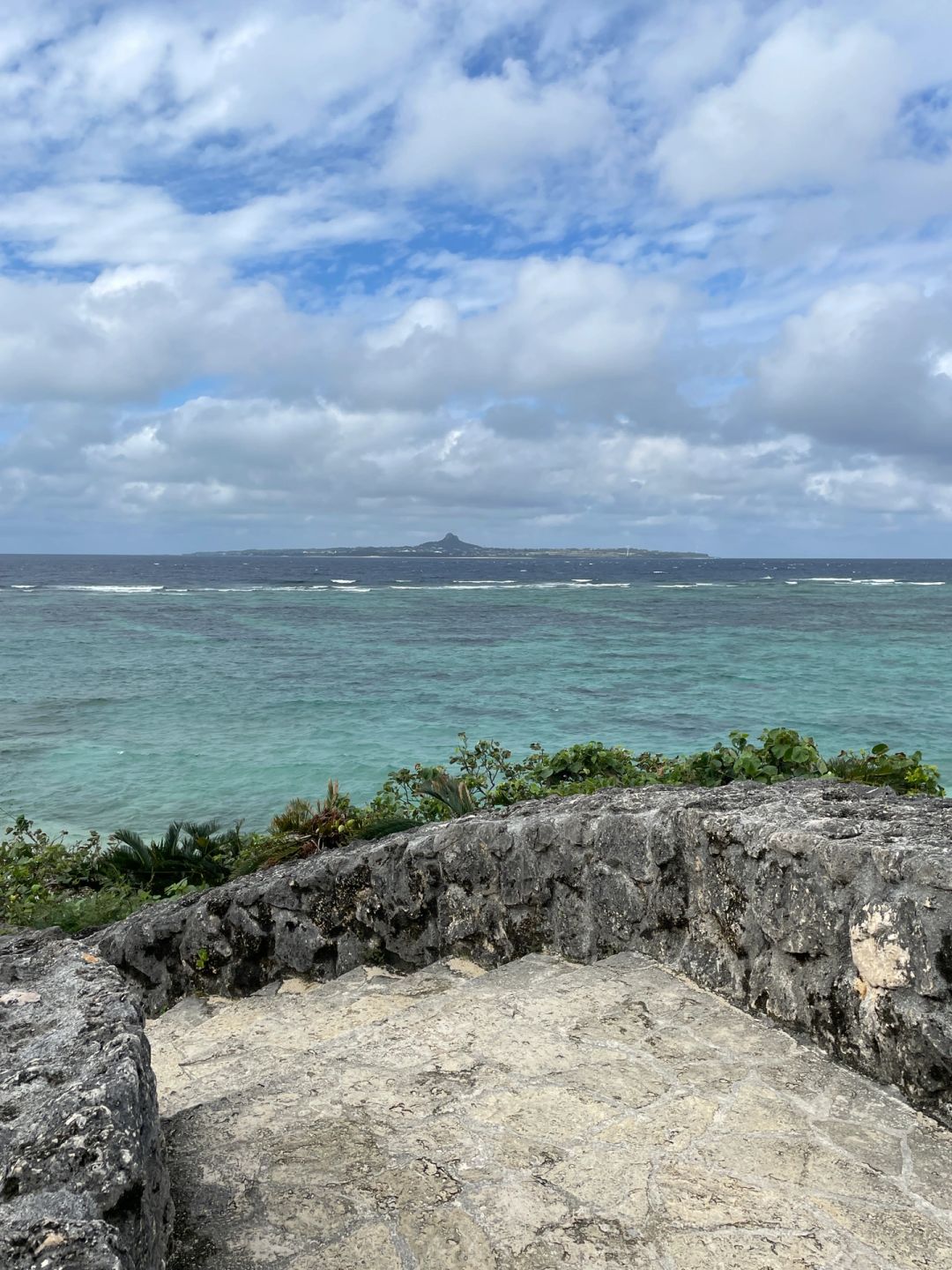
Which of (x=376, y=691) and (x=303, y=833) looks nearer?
(x=303, y=833)

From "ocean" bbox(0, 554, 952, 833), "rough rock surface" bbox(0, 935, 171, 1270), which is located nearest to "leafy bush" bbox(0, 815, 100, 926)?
"ocean" bbox(0, 554, 952, 833)

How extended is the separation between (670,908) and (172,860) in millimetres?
6720

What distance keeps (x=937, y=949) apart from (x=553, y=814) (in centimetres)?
249

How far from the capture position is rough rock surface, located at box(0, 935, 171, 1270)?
198 cm

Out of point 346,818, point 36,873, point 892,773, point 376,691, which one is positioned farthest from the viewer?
point 376,691

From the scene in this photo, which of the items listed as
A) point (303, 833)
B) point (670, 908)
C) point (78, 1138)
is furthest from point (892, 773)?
point (78, 1138)

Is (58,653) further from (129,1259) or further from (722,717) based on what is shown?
(129,1259)

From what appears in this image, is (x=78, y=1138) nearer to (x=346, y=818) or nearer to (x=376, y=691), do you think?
(x=346, y=818)

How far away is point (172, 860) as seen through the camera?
987 cm

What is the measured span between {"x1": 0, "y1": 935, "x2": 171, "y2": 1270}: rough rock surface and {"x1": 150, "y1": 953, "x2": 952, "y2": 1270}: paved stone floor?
0.48 m

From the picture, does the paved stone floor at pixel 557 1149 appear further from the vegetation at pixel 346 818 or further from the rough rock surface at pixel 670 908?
the vegetation at pixel 346 818

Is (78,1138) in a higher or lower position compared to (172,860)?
higher

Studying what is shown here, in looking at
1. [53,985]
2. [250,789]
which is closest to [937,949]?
[53,985]

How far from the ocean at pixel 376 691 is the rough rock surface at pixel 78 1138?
38.0ft
